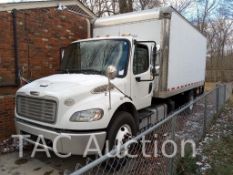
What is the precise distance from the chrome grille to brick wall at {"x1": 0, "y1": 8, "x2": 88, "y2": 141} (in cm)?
170

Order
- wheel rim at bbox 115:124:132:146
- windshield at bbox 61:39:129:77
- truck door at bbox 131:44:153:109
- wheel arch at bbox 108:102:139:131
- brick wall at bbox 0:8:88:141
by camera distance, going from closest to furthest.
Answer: wheel rim at bbox 115:124:132:146 → wheel arch at bbox 108:102:139:131 → windshield at bbox 61:39:129:77 → truck door at bbox 131:44:153:109 → brick wall at bbox 0:8:88:141

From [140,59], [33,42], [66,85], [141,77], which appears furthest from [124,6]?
[66,85]

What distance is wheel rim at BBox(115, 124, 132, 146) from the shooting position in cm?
513

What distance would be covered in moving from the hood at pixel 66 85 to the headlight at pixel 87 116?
1.25 ft

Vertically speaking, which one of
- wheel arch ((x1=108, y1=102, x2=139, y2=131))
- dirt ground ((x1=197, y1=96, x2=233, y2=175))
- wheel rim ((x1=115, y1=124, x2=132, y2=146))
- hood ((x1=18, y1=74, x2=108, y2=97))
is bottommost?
dirt ground ((x1=197, y1=96, x2=233, y2=175))

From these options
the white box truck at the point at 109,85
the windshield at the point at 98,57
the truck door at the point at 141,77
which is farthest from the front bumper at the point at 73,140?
the truck door at the point at 141,77

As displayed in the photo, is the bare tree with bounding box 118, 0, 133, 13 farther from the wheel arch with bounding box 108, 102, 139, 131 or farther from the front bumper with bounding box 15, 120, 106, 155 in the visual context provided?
the front bumper with bounding box 15, 120, 106, 155

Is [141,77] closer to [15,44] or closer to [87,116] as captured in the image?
[87,116]

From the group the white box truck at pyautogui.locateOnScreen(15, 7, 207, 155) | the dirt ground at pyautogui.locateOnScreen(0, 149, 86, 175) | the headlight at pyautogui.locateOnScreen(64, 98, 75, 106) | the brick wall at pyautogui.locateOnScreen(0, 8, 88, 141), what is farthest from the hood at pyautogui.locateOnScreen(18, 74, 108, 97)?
the brick wall at pyautogui.locateOnScreen(0, 8, 88, 141)

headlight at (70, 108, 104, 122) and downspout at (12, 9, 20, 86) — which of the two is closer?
headlight at (70, 108, 104, 122)

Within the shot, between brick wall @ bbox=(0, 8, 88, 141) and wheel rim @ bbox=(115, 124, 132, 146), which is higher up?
brick wall @ bbox=(0, 8, 88, 141)

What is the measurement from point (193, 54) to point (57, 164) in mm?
7367

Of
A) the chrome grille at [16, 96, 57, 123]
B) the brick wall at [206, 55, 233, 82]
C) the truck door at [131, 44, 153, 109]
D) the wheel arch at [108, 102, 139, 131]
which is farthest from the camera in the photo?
the brick wall at [206, 55, 233, 82]

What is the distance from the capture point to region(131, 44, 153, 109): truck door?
6.17 meters
